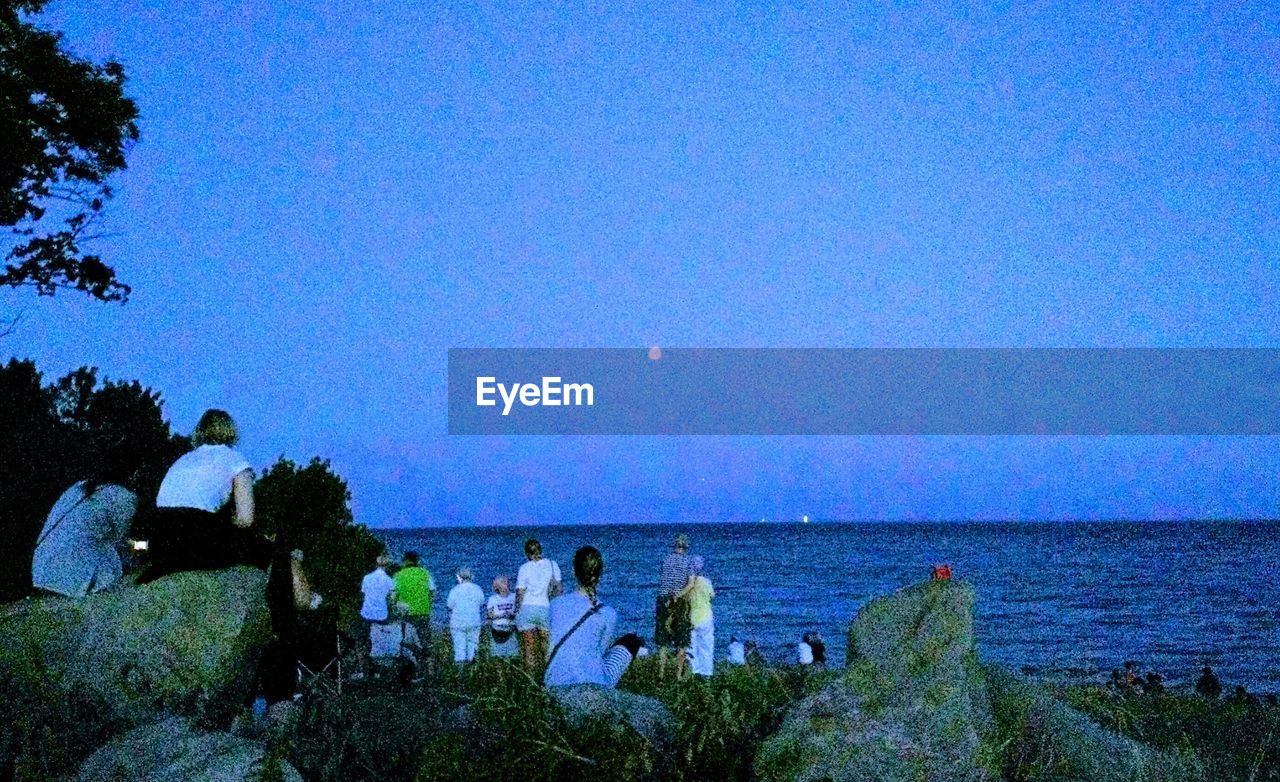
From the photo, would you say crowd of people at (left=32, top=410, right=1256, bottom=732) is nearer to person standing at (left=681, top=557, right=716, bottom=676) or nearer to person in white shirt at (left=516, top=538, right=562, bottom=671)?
person in white shirt at (left=516, top=538, right=562, bottom=671)

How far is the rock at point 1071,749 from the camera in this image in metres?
5.84

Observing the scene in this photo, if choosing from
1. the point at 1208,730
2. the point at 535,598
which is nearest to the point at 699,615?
the point at 535,598

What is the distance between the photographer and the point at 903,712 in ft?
17.3

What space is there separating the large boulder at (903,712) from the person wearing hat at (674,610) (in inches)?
129

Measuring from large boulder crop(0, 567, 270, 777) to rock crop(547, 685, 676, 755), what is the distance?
5.62ft

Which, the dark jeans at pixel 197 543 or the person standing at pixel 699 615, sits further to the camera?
the person standing at pixel 699 615

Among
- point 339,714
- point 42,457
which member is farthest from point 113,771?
point 42,457

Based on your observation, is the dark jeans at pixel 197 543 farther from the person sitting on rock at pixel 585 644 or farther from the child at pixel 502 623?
the child at pixel 502 623

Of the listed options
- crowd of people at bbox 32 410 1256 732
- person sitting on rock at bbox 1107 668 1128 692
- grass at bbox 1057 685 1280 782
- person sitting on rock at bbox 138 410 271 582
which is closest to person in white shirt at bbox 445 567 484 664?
crowd of people at bbox 32 410 1256 732

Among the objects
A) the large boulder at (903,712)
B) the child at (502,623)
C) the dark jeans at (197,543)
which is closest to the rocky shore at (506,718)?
the large boulder at (903,712)

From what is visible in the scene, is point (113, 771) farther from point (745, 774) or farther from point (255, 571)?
point (745, 774)

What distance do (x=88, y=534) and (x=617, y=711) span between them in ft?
12.8

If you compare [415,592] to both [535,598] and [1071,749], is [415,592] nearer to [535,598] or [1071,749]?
[535,598]

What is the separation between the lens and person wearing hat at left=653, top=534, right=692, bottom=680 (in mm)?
10875
